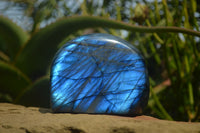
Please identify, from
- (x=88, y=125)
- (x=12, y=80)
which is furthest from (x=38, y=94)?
(x=88, y=125)

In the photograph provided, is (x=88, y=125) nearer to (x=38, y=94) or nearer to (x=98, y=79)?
(x=98, y=79)

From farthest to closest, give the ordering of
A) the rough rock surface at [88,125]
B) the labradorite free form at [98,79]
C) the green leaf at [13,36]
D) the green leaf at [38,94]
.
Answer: the green leaf at [13,36]
the green leaf at [38,94]
the labradorite free form at [98,79]
the rough rock surface at [88,125]

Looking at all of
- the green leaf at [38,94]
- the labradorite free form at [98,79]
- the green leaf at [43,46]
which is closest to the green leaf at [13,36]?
the green leaf at [43,46]

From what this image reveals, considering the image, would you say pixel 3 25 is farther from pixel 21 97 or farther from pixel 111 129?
pixel 111 129

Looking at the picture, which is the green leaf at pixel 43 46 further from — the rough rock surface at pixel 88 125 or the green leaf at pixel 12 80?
the rough rock surface at pixel 88 125

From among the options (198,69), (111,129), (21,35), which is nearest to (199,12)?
(198,69)

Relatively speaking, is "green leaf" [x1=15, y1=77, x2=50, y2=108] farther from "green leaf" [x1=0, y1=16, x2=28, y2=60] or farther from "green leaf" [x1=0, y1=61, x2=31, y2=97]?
"green leaf" [x1=0, y1=16, x2=28, y2=60]
